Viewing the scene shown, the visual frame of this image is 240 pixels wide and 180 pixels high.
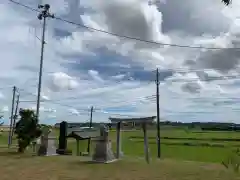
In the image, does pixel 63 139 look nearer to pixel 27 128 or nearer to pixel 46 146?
pixel 27 128

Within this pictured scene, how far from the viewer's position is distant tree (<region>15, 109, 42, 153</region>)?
70.9ft

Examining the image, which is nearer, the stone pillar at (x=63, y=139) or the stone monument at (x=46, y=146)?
the stone monument at (x=46, y=146)

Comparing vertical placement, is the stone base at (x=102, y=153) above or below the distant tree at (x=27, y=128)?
below

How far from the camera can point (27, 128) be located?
21719 mm

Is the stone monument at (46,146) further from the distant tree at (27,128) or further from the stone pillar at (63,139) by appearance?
the stone pillar at (63,139)

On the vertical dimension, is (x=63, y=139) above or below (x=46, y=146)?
above

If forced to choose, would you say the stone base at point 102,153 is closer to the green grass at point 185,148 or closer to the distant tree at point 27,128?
the distant tree at point 27,128

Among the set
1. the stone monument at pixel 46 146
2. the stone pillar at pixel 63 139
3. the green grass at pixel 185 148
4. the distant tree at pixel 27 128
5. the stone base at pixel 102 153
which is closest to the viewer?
the stone base at pixel 102 153

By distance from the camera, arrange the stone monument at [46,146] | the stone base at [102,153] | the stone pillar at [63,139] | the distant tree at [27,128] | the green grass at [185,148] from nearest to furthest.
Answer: the stone base at [102,153], the stone monument at [46,146], the distant tree at [27,128], the stone pillar at [63,139], the green grass at [185,148]

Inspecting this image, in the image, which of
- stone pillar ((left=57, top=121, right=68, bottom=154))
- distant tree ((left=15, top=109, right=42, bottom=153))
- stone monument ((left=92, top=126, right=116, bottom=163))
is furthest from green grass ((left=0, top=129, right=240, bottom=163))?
stone monument ((left=92, top=126, right=116, bottom=163))

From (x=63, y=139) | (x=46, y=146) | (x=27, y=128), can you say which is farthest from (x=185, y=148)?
(x=46, y=146)

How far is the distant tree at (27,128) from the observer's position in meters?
21.6

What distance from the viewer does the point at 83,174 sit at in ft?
42.5

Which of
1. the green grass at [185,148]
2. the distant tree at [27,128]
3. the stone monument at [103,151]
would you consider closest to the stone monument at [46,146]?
the distant tree at [27,128]
